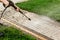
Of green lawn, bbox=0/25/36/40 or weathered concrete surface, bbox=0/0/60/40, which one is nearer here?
green lawn, bbox=0/25/36/40

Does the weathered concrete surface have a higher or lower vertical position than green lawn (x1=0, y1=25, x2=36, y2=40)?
higher

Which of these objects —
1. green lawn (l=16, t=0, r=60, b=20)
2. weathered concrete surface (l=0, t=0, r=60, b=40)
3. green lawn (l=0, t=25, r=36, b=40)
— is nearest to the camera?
green lawn (l=0, t=25, r=36, b=40)

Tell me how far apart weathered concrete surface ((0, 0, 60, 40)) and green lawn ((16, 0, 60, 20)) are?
0.43 metres

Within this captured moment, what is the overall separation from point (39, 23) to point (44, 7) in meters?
2.11

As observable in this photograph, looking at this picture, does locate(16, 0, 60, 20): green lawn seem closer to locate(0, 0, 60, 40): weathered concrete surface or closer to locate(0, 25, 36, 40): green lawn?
locate(0, 0, 60, 40): weathered concrete surface

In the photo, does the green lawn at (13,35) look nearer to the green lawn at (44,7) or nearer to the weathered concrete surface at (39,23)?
Answer: the weathered concrete surface at (39,23)

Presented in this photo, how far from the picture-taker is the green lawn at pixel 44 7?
444 inches

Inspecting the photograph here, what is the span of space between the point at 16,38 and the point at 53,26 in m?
1.96

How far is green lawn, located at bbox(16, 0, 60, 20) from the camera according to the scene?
11.3m

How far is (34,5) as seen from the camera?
40.7ft

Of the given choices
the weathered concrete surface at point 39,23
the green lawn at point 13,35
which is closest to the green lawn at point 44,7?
the weathered concrete surface at point 39,23

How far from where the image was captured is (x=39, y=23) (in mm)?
10203

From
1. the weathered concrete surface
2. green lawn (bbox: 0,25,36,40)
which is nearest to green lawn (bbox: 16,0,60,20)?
the weathered concrete surface

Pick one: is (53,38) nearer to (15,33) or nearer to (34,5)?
(15,33)
